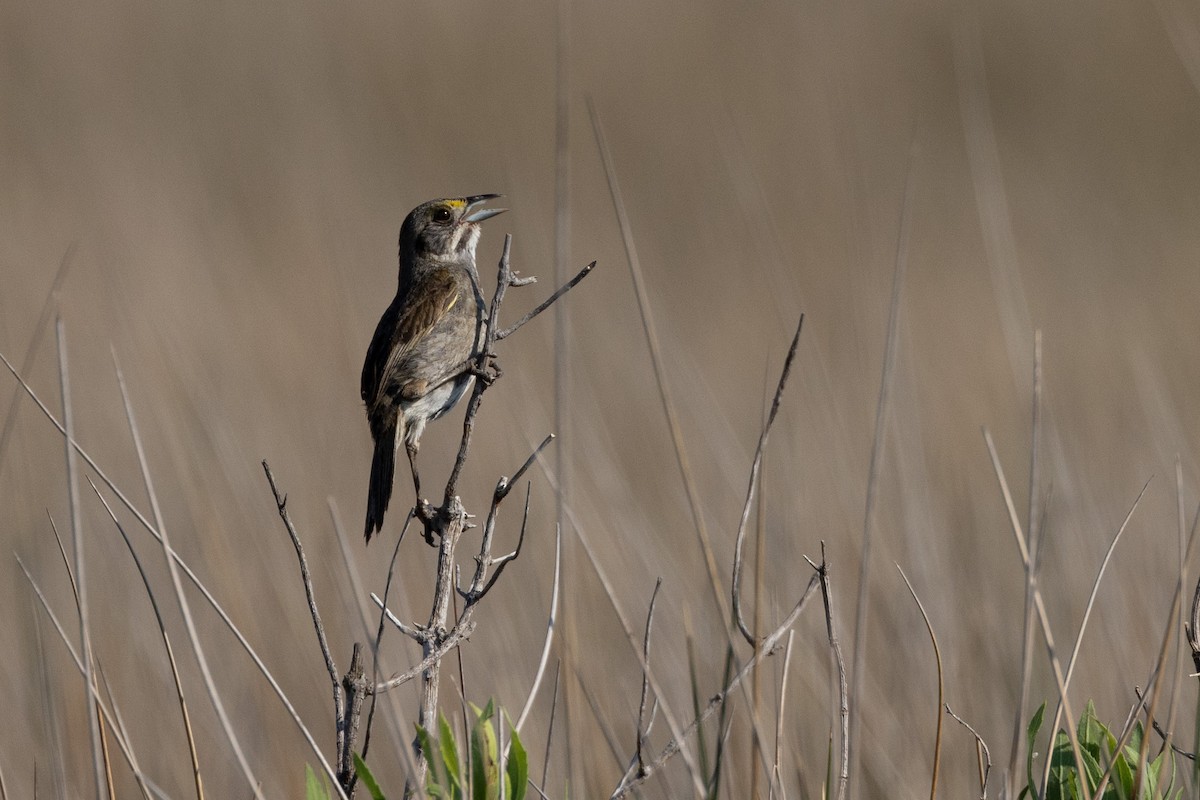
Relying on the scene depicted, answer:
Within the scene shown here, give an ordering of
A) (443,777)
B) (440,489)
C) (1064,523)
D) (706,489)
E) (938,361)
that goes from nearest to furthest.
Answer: (443,777)
(1064,523)
(440,489)
(706,489)
(938,361)

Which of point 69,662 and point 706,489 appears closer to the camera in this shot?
point 69,662

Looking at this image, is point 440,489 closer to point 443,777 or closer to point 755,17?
point 443,777

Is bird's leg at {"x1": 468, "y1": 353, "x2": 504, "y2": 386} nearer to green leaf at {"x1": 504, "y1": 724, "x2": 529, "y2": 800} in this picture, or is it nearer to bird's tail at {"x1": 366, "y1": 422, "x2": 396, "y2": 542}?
bird's tail at {"x1": 366, "y1": 422, "x2": 396, "y2": 542}

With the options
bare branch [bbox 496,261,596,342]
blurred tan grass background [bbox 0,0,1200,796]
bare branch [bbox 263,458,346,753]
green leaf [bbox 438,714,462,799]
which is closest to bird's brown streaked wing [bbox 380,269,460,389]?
blurred tan grass background [bbox 0,0,1200,796]

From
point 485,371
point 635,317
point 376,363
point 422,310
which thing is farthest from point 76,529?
point 635,317

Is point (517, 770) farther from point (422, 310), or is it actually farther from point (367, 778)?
point (422, 310)

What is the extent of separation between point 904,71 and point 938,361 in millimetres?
6885

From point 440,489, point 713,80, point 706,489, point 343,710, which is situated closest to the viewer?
point 343,710

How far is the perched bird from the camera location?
395cm

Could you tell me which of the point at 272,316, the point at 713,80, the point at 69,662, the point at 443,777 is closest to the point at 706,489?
the point at 69,662

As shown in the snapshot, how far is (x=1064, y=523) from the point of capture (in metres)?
4.66

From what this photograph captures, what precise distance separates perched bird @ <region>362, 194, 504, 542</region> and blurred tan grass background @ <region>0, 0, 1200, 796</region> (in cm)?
33

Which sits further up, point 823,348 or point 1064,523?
point 823,348

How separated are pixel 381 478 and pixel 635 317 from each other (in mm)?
3472
